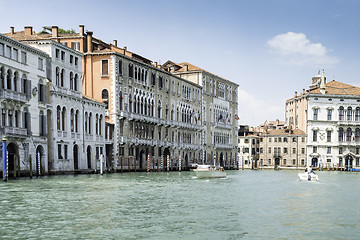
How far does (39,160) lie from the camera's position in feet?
100

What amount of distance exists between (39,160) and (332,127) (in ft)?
166

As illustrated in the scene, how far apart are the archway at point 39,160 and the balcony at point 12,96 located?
3122 millimetres

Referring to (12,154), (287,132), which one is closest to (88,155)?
(12,154)

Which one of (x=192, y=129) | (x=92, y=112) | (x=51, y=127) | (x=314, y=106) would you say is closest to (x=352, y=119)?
(x=314, y=106)

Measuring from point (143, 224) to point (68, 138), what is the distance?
22.8 meters

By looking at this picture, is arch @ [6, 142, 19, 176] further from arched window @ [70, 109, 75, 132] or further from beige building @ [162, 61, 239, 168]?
beige building @ [162, 61, 239, 168]

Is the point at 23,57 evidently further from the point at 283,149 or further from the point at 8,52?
the point at 283,149

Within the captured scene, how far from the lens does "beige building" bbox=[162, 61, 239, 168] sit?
2346 inches

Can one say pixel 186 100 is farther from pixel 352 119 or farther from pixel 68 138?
pixel 352 119

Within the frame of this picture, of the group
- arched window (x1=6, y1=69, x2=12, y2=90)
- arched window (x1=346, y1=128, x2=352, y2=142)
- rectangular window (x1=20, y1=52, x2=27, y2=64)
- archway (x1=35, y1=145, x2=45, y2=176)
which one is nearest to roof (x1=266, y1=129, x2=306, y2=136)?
arched window (x1=346, y1=128, x2=352, y2=142)

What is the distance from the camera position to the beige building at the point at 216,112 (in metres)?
59.6

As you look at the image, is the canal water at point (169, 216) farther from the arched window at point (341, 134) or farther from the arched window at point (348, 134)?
the arched window at point (348, 134)

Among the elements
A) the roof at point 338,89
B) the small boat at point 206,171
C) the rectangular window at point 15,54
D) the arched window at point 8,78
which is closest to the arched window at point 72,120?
the rectangular window at point 15,54

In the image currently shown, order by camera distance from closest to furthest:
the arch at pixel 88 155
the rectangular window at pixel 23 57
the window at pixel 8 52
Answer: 1. the window at pixel 8 52
2. the rectangular window at pixel 23 57
3. the arch at pixel 88 155
